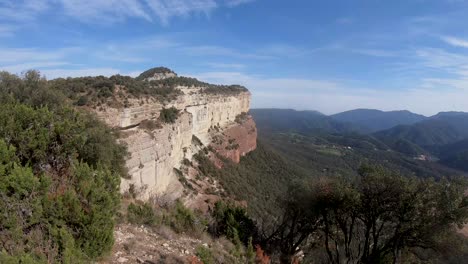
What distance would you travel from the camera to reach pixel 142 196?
23391 millimetres

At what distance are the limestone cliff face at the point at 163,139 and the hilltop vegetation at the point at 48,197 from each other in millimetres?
9741

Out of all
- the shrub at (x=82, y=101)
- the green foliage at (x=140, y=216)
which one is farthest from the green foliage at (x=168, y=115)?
the green foliage at (x=140, y=216)

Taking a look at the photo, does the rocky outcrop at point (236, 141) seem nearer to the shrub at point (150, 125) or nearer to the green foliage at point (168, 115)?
the green foliage at point (168, 115)

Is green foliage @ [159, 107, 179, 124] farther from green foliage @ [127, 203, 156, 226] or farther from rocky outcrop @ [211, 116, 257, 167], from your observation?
green foliage @ [127, 203, 156, 226]

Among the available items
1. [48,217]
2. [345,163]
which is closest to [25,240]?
[48,217]

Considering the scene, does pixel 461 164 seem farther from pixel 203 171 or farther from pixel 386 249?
pixel 386 249

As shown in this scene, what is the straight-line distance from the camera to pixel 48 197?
7234 mm

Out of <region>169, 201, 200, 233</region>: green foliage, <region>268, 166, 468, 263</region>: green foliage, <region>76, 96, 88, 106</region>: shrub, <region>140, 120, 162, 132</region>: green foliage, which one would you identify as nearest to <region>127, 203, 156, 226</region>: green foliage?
<region>169, 201, 200, 233</region>: green foliage

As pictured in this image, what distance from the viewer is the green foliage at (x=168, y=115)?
3364 centimetres

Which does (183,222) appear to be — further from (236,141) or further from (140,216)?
(236,141)

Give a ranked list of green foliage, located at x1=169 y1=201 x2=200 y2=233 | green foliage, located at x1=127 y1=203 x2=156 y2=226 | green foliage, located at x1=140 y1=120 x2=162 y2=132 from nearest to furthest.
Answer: green foliage, located at x1=127 y1=203 x2=156 y2=226, green foliage, located at x1=169 y1=201 x2=200 y2=233, green foliage, located at x1=140 y1=120 x2=162 y2=132

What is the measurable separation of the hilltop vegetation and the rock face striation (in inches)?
408

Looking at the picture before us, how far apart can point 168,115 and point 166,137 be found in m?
4.82

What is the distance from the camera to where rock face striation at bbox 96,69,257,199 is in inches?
966
